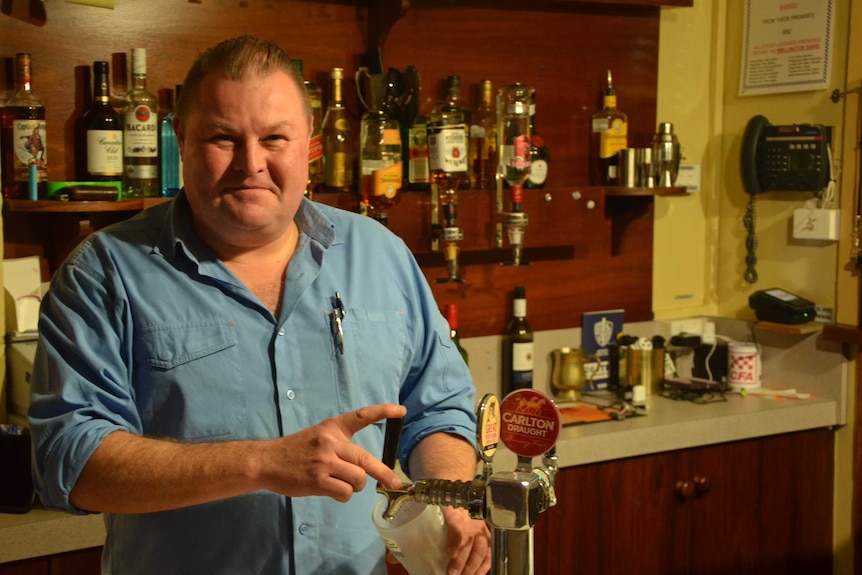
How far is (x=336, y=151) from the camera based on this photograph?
2645 mm

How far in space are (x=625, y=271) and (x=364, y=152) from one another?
108cm

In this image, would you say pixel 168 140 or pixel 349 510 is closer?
pixel 349 510

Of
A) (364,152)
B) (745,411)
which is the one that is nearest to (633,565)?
(745,411)

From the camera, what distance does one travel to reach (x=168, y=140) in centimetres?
241

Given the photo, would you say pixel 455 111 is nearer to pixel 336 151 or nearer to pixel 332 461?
pixel 336 151

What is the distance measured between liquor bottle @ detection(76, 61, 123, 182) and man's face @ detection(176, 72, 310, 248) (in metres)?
0.89

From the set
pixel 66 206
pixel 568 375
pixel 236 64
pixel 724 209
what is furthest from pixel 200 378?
pixel 724 209

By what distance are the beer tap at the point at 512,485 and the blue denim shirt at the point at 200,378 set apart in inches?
17.5

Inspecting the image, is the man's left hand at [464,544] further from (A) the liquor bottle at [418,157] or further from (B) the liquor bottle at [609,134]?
(B) the liquor bottle at [609,134]

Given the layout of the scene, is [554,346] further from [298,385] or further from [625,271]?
[298,385]

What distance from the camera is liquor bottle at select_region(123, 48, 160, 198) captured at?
2.35m

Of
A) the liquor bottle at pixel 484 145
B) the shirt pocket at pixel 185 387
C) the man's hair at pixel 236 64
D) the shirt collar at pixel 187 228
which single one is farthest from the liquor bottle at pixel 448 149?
the shirt pocket at pixel 185 387

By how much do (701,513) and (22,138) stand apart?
6.71 feet

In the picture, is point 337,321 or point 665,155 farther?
point 665,155
